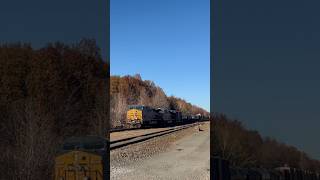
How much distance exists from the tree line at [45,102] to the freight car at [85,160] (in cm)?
183

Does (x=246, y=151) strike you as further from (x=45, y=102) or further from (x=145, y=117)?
(x=145, y=117)

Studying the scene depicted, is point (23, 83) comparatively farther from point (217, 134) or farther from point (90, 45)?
point (217, 134)

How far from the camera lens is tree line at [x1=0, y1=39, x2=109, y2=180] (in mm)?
10680

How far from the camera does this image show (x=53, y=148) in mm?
10875

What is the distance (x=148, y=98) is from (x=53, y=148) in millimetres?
45893

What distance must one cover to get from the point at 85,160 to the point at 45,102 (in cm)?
510

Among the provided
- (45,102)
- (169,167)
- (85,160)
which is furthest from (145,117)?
(85,160)

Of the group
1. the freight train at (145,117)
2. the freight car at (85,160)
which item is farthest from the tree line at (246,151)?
the freight train at (145,117)

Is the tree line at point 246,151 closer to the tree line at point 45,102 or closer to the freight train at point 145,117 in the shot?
the tree line at point 45,102

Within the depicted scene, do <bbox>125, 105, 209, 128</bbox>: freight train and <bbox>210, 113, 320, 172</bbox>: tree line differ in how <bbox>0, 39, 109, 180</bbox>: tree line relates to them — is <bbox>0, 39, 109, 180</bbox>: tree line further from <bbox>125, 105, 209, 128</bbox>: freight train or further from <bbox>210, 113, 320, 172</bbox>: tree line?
<bbox>125, 105, 209, 128</bbox>: freight train

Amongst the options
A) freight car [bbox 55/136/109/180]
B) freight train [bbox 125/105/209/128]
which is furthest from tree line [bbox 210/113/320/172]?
freight train [bbox 125/105/209/128]

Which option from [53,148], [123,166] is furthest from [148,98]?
[53,148]

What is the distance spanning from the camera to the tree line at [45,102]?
35.0 ft

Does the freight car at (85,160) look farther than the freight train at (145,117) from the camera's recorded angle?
No
